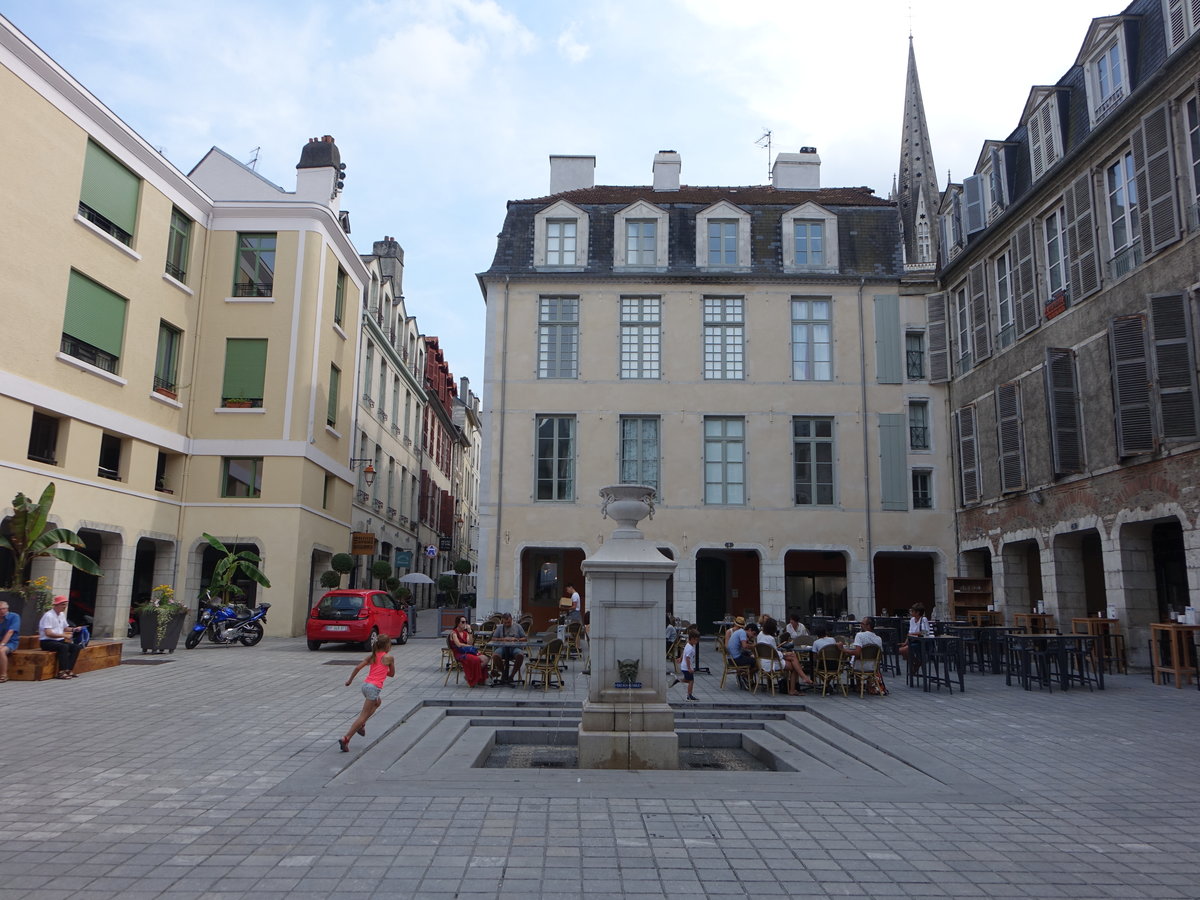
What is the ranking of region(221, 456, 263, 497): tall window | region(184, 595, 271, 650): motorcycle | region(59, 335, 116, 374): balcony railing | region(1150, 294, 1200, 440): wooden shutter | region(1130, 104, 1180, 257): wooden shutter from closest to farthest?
region(1150, 294, 1200, 440): wooden shutter → region(1130, 104, 1180, 257): wooden shutter → region(59, 335, 116, 374): balcony railing → region(184, 595, 271, 650): motorcycle → region(221, 456, 263, 497): tall window

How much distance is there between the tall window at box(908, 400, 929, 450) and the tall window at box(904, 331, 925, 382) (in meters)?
0.77

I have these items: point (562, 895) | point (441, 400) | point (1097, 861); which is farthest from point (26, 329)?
point (441, 400)

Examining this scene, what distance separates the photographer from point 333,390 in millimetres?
27594

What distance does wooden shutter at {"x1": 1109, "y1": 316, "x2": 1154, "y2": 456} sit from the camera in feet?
50.8

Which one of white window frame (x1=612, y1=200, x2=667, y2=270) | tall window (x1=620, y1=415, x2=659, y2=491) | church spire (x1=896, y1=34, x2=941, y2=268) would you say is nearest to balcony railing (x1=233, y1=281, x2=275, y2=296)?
white window frame (x1=612, y1=200, x2=667, y2=270)

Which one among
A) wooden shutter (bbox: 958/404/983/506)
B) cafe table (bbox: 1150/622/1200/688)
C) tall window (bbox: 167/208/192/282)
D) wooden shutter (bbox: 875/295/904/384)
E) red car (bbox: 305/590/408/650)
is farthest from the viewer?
wooden shutter (bbox: 875/295/904/384)

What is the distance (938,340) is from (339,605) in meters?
17.6

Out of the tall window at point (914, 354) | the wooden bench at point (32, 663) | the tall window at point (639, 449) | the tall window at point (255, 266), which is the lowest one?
the wooden bench at point (32, 663)

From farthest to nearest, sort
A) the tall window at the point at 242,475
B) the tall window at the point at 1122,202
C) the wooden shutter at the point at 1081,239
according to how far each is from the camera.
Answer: the tall window at the point at 242,475
the wooden shutter at the point at 1081,239
the tall window at the point at 1122,202

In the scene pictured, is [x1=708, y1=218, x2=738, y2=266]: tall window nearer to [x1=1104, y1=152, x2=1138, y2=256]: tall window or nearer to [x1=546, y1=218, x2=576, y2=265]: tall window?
[x1=546, y1=218, x2=576, y2=265]: tall window

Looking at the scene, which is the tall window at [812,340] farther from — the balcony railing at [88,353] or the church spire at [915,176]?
the church spire at [915,176]

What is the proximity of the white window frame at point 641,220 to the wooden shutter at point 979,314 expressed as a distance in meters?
8.34

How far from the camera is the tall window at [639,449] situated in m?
24.7

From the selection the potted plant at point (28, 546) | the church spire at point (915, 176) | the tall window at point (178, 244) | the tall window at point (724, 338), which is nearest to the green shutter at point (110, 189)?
the tall window at point (178, 244)
